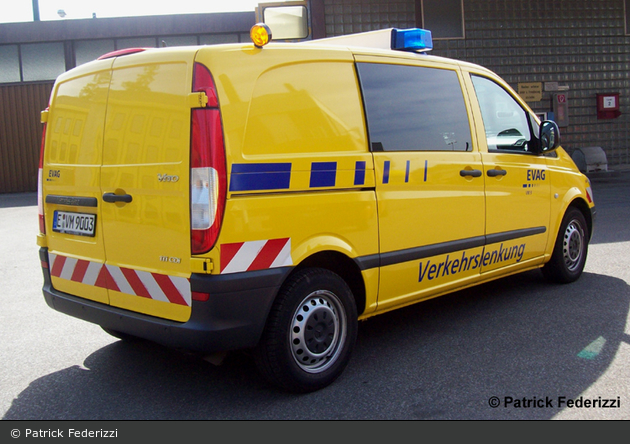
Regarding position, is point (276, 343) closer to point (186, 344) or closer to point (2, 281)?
point (186, 344)

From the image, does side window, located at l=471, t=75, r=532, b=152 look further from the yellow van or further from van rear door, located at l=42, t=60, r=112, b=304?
van rear door, located at l=42, t=60, r=112, b=304

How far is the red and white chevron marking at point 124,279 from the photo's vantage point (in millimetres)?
3010

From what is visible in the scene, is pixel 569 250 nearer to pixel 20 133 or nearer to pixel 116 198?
pixel 116 198

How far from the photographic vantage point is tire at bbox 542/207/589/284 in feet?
17.4

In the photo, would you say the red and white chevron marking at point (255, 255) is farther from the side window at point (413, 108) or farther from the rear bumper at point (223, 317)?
the side window at point (413, 108)

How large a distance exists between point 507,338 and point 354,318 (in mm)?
1206

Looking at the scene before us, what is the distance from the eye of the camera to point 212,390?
3.41 m

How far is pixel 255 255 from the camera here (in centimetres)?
302

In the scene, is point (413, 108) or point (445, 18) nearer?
point (413, 108)

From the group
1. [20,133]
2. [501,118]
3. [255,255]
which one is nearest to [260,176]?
[255,255]

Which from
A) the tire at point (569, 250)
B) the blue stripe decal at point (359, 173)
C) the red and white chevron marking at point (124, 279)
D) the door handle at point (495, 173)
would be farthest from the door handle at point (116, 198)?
the tire at point (569, 250)

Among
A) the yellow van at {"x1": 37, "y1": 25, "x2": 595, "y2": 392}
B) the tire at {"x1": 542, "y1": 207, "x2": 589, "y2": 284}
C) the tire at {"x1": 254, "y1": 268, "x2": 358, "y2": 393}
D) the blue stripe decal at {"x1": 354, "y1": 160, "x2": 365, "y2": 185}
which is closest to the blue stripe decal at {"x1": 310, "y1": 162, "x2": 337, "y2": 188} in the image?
the yellow van at {"x1": 37, "y1": 25, "x2": 595, "y2": 392}

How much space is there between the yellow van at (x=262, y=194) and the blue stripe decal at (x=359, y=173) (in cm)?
2

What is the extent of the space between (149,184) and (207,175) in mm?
383
